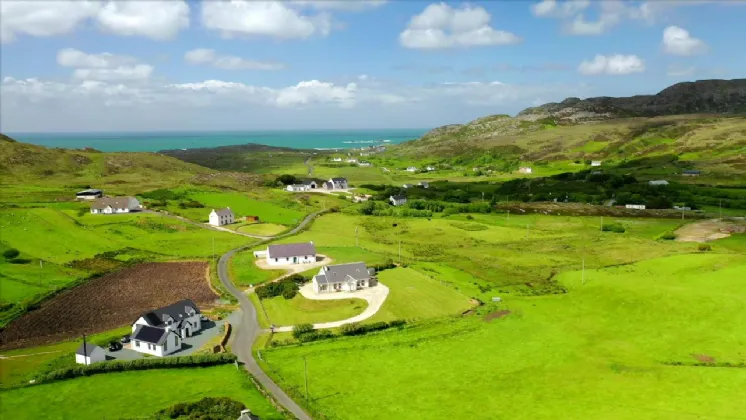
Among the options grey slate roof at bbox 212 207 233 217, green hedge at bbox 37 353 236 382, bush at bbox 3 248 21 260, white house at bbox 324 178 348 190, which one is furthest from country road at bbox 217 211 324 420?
white house at bbox 324 178 348 190

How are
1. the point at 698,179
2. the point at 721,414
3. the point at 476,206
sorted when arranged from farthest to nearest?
1. the point at 698,179
2. the point at 476,206
3. the point at 721,414

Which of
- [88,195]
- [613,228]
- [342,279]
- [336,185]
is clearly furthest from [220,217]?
[613,228]

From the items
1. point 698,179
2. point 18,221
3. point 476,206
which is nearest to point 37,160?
point 18,221

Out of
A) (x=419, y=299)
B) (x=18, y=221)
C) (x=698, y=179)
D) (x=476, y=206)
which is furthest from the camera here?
(x=698, y=179)

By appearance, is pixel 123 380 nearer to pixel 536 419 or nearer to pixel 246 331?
pixel 246 331

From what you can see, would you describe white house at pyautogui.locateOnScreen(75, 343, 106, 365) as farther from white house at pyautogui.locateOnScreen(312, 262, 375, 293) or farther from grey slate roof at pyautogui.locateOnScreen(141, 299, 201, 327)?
white house at pyautogui.locateOnScreen(312, 262, 375, 293)

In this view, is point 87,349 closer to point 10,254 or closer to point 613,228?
point 10,254
